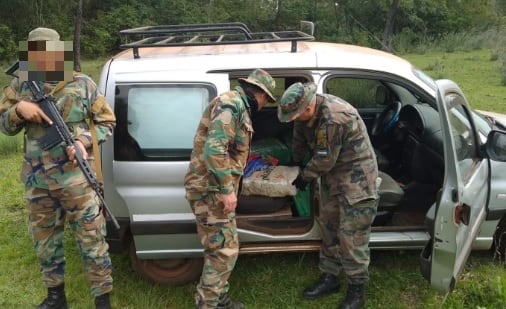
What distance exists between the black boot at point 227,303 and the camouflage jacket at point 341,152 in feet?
3.44

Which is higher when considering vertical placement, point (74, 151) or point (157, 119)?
point (157, 119)

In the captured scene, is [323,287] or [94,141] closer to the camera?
[94,141]

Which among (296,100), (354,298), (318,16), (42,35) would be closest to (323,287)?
(354,298)

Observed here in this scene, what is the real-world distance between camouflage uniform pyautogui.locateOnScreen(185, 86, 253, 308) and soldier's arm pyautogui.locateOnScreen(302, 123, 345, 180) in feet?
1.53

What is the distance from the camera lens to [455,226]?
281cm

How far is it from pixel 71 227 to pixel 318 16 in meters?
35.4

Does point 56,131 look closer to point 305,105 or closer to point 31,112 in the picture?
point 31,112

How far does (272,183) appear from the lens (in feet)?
12.7

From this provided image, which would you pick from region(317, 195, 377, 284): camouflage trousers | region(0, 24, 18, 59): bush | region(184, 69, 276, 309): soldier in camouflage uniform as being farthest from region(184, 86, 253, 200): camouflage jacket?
region(0, 24, 18, 59): bush

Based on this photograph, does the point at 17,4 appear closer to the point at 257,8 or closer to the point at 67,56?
the point at 257,8

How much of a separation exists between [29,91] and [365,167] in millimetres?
2255

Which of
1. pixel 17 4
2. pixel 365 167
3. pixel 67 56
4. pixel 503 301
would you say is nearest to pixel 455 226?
pixel 365 167

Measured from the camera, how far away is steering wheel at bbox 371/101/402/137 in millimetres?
4719

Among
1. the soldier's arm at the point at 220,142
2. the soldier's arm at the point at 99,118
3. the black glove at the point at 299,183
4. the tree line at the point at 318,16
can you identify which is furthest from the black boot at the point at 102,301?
the tree line at the point at 318,16
